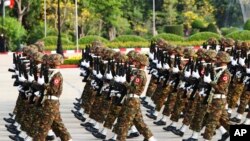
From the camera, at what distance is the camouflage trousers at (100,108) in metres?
18.3

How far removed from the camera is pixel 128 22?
67750 millimetres

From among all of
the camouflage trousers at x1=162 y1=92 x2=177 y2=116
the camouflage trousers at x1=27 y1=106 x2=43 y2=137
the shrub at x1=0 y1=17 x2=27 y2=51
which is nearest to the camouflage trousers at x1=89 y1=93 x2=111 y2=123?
the camouflage trousers at x1=162 y1=92 x2=177 y2=116

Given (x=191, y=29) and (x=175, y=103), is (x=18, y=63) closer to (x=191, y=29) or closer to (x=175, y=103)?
(x=175, y=103)

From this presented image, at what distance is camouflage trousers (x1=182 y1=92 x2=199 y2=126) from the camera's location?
Result: 1722cm

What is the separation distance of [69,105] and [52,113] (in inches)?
339

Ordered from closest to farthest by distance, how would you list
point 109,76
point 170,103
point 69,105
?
point 109,76 < point 170,103 < point 69,105

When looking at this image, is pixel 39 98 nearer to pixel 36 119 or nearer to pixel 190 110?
pixel 36 119

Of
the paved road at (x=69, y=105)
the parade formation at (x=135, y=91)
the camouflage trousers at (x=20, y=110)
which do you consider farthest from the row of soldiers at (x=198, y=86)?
the camouflage trousers at (x=20, y=110)

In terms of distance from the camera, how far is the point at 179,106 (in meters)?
18.5

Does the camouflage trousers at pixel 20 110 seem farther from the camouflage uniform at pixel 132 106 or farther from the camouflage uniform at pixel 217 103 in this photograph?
the camouflage uniform at pixel 217 103

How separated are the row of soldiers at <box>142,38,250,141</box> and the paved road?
0.91 feet

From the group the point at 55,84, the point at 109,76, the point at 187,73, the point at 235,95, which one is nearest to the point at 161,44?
the point at 235,95

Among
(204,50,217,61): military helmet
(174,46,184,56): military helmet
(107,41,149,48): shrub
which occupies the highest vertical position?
(204,50,217,61): military helmet

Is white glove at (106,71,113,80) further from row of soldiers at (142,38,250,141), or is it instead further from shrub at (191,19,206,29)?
shrub at (191,19,206,29)
